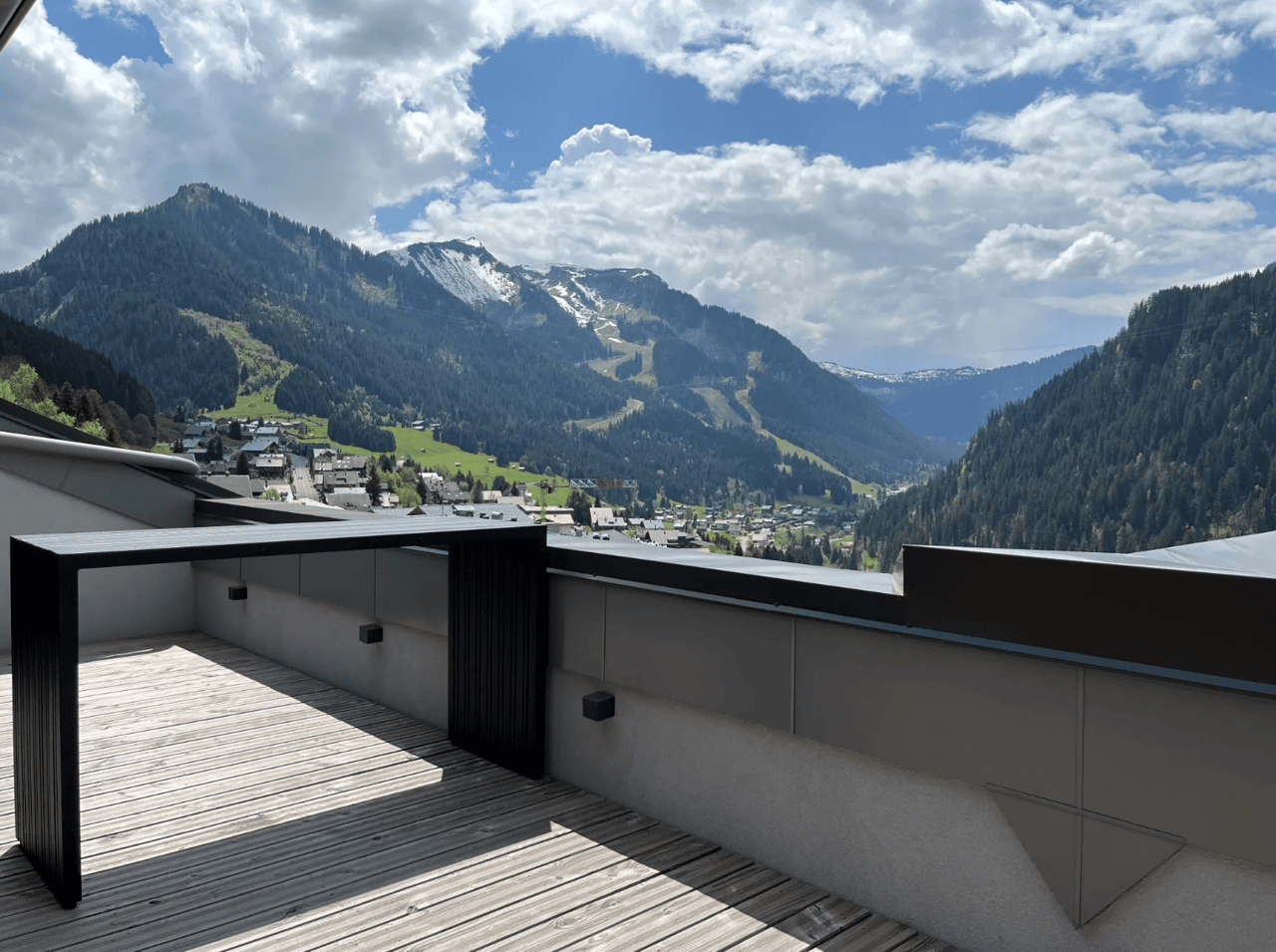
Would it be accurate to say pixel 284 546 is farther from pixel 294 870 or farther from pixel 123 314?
pixel 123 314

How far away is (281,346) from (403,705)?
80.8 meters

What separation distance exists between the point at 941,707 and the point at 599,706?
174 cm

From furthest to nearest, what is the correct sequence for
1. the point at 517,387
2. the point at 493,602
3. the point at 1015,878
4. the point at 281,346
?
1. the point at 517,387
2. the point at 281,346
3. the point at 493,602
4. the point at 1015,878

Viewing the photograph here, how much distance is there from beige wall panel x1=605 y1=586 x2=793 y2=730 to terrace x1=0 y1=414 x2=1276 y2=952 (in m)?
0.01

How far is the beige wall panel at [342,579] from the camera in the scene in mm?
5746

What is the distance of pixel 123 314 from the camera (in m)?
62.7

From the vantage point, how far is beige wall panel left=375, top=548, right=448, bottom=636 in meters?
5.08

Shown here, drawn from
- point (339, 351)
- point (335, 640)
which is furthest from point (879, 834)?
point (339, 351)

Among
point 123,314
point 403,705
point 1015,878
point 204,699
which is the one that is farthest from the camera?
point 123,314

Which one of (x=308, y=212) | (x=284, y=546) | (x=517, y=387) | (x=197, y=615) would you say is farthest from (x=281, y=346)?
(x=308, y=212)

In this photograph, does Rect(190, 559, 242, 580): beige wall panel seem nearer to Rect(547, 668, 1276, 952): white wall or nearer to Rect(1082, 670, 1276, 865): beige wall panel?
Rect(547, 668, 1276, 952): white wall

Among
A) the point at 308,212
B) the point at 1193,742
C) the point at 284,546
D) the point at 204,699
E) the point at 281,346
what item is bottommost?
the point at 204,699

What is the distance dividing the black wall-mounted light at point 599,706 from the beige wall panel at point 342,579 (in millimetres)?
2272

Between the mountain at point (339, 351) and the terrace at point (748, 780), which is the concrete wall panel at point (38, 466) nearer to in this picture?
the terrace at point (748, 780)
